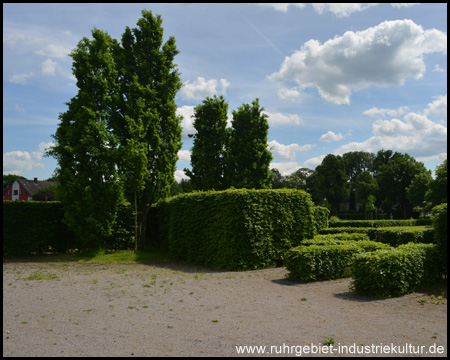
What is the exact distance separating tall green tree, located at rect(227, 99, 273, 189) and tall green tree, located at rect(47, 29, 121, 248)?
12508mm

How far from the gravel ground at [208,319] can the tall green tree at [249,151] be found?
60.3 ft

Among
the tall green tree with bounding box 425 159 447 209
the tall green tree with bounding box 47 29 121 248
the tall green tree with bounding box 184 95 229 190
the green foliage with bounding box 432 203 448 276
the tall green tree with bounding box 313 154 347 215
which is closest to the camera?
the green foliage with bounding box 432 203 448 276

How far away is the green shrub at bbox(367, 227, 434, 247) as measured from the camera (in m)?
14.9

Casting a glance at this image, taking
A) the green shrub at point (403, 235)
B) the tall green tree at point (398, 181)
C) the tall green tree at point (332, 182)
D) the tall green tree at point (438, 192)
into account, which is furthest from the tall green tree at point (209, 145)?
the tall green tree at point (398, 181)

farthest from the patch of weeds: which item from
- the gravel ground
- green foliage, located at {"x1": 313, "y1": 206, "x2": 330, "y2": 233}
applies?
green foliage, located at {"x1": 313, "y1": 206, "x2": 330, "y2": 233}

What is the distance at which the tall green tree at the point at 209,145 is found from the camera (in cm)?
2909

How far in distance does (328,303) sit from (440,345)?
9.88ft

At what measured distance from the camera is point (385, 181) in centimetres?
6272

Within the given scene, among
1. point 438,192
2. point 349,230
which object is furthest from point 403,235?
point 438,192

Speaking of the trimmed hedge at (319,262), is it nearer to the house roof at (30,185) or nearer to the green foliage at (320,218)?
the green foliage at (320,218)

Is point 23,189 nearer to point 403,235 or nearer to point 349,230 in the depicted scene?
point 349,230

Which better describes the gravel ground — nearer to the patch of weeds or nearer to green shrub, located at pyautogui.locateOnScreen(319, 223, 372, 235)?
the patch of weeds

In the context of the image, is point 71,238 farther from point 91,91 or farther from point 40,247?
point 91,91

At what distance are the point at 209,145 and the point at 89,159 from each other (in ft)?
40.4
